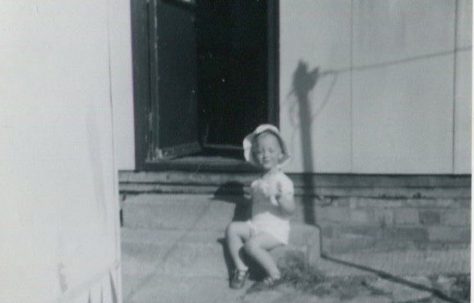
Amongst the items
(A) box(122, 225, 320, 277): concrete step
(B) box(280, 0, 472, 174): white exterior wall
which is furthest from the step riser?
(A) box(122, 225, 320, 277): concrete step

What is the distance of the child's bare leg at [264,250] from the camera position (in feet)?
14.1

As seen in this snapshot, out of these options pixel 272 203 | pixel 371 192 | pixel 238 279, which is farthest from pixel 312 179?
pixel 238 279

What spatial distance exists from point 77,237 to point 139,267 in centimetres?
290

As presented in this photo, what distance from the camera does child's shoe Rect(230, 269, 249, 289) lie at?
4289 millimetres

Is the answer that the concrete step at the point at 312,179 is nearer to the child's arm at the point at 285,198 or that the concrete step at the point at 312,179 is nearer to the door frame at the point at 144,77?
the door frame at the point at 144,77

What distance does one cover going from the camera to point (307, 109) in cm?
491

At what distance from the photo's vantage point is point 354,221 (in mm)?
4867

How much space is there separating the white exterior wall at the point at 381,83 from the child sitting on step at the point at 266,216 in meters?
0.44

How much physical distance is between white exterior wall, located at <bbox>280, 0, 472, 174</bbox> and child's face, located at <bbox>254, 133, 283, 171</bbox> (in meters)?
0.39

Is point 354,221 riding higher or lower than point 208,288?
higher

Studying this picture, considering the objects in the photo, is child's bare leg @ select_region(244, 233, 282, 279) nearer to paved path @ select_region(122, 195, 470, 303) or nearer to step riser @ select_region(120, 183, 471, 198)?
paved path @ select_region(122, 195, 470, 303)

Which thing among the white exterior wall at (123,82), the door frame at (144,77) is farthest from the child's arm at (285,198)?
the white exterior wall at (123,82)

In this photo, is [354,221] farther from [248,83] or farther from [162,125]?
[248,83]

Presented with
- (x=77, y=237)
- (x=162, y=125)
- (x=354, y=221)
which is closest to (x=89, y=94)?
(x=77, y=237)
